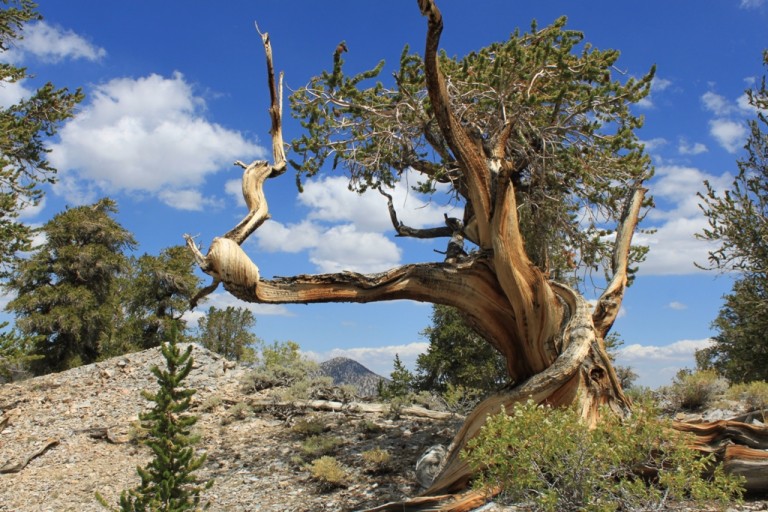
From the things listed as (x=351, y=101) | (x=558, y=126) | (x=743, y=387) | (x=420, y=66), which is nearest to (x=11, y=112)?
(x=351, y=101)

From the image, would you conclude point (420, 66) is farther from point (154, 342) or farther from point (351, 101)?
point (154, 342)

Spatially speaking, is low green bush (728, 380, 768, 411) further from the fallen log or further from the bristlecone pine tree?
the fallen log

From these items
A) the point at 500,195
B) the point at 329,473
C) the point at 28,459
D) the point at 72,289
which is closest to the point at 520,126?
the point at 500,195

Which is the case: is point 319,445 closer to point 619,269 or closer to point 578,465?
point 619,269

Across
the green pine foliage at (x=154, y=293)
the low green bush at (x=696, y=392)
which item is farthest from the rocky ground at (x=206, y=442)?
the green pine foliage at (x=154, y=293)

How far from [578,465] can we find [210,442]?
304 inches

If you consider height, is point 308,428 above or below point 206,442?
above

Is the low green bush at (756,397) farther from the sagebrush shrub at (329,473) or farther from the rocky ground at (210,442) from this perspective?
the sagebrush shrub at (329,473)

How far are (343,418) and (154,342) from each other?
627 inches

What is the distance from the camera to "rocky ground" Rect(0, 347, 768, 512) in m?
7.83

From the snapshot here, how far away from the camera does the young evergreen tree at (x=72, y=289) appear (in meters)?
21.0

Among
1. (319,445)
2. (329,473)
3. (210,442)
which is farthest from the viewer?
(210,442)

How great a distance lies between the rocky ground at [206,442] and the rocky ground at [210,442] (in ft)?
0.07

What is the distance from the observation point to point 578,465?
4625 mm
